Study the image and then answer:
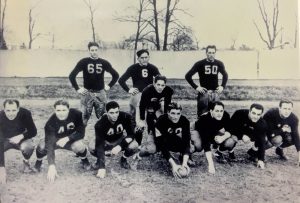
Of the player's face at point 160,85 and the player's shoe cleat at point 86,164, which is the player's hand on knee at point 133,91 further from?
the player's shoe cleat at point 86,164

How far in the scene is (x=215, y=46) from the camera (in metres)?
3.39

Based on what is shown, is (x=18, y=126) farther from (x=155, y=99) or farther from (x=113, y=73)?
(x=155, y=99)

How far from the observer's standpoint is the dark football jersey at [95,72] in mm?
3381

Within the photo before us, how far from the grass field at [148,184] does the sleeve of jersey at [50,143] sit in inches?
5.8

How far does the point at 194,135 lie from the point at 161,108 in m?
Answer: 0.41

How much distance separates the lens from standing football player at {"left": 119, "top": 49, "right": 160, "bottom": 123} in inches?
136

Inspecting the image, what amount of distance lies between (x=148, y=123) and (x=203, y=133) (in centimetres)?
56

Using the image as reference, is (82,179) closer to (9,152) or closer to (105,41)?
(9,152)

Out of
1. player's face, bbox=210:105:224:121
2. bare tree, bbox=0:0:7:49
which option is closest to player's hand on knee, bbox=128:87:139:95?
player's face, bbox=210:105:224:121

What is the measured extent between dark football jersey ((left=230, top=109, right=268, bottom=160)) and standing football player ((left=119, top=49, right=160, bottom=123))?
2.95ft

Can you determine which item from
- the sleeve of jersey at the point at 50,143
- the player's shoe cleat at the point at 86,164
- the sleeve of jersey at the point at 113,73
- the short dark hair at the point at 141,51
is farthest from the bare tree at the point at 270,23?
the sleeve of jersey at the point at 50,143

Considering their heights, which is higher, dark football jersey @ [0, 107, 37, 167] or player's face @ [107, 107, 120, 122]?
player's face @ [107, 107, 120, 122]

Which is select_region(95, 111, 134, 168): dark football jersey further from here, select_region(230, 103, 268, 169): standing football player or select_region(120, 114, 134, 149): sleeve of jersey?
select_region(230, 103, 268, 169): standing football player

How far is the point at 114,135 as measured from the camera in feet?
10.0
